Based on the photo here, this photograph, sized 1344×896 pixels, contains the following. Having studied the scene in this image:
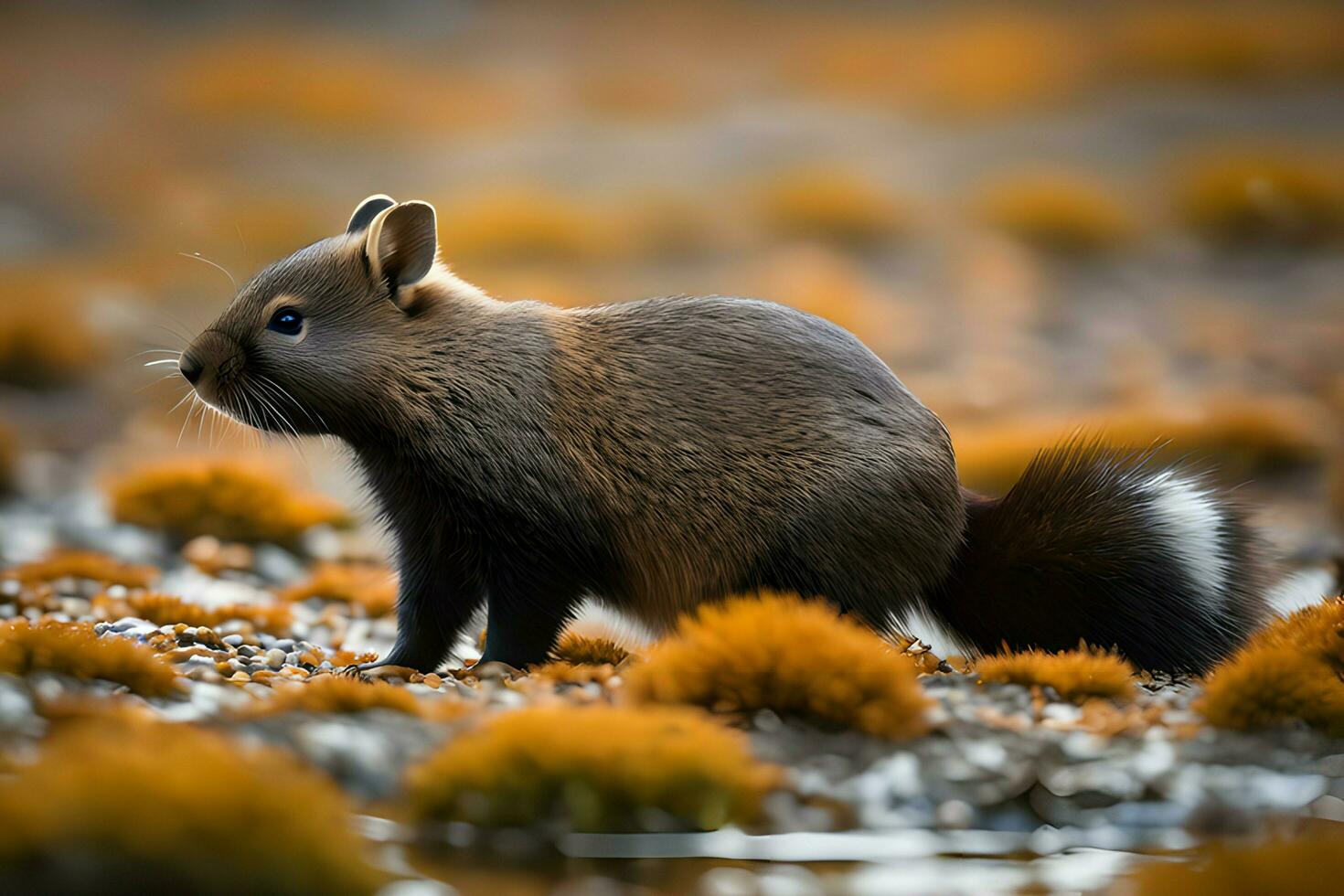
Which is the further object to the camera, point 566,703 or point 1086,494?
point 1086,494

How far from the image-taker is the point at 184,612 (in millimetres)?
7426

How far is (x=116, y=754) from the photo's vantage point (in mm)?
3451

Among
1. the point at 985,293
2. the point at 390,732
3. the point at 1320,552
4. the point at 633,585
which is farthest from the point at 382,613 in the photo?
the point at 985,293

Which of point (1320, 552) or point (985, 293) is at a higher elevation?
point (985, 293)

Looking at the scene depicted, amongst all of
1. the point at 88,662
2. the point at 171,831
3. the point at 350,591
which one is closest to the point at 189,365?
the point at 88,662

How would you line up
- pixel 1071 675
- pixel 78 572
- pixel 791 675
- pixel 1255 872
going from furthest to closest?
pixel 78 572
pixel 1071 675
pixel 791 675
pixel 1255 872

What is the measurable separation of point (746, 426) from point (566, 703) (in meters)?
1.72

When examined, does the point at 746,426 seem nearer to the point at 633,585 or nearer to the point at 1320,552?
the point at 633,585

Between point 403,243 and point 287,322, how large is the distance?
63cm

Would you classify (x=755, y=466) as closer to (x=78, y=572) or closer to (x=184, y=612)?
(x=184, y=612)

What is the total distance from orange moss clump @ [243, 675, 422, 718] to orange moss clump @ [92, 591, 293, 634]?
9.00 feet

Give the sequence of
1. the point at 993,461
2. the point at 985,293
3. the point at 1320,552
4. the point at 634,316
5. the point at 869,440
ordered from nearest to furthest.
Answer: the point at 869,440 < the point at 634,316 < the point at 1320,552 < the point at 993,461 < the point at 985,293

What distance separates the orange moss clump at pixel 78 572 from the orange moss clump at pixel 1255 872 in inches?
260

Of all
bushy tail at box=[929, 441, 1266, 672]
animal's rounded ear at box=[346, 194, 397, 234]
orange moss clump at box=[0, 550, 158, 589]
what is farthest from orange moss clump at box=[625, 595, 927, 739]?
orange moss clump at box=[0, 550, 158, 589]
